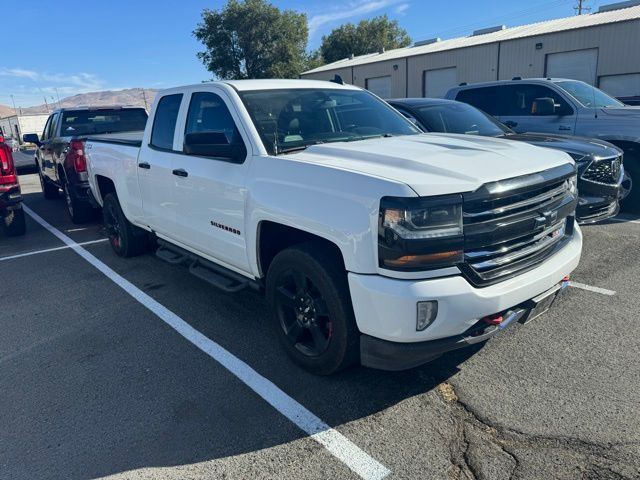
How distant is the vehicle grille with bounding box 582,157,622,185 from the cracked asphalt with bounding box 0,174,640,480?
176 centimetres

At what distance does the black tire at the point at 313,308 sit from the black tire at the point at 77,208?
626cm

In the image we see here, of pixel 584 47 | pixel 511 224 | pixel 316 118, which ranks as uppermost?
pixel 584 47

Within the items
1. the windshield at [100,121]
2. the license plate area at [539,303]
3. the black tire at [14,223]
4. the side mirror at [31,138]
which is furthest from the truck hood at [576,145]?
the side mirror at [31,138]

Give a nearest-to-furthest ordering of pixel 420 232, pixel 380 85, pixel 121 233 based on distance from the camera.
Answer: pixel 420 232 → pixel 121 233 → pixel 380 85

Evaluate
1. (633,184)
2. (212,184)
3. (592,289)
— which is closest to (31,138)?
(212,184)

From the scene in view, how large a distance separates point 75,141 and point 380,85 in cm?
2926

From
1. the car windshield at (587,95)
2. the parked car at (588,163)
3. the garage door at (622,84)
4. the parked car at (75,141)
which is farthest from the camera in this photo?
the garage door at (622,84)

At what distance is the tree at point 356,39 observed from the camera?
5275 cm

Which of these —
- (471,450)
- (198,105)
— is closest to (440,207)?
(471,450)

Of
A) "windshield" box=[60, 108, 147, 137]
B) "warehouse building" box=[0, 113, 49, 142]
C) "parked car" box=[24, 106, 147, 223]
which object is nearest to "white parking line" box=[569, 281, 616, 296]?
"parked car" box=[24, 106, 147, 223]

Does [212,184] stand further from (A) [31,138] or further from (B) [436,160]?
(A) [31,138]

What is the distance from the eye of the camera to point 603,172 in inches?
239

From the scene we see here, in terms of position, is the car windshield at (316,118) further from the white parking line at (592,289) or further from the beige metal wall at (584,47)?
the beige metal wall at (584,47)

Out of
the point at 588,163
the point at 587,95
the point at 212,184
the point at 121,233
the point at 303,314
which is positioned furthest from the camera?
the point at 587,95
